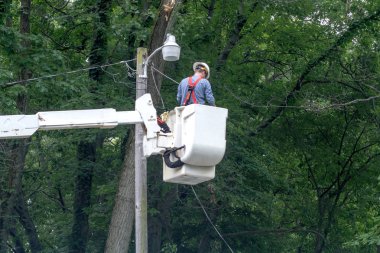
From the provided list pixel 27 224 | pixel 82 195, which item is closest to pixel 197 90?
pixel 82 195

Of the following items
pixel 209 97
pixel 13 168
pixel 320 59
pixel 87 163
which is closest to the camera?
pixel 209 97

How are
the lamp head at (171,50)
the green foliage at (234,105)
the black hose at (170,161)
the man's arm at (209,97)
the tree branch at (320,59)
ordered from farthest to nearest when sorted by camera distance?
the tree branch at (320,59)
the green foliage at (234,105)
the lamp head at (171,50)
the man's arm at (209,97)
the black hose at (170,161)

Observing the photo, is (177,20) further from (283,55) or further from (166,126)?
(166,126)

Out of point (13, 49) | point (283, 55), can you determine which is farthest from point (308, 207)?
point (13, 49)

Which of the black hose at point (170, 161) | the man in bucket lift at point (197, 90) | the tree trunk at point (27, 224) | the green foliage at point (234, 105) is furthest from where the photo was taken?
the tree trunk at point (27, 224)

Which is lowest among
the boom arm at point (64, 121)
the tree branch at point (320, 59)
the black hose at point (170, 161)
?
the black hose at point (170, 161)

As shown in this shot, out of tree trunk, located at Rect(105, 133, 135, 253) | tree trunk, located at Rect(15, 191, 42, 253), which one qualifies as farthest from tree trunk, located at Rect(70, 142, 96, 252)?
tree trunk, located at Rect(105, 133, 135, 253)

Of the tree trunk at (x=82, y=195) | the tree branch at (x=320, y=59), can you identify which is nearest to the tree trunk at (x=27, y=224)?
the tree trunk at (x=82, y=195)

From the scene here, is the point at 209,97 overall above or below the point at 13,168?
below

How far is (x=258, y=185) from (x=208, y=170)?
41.7 feet

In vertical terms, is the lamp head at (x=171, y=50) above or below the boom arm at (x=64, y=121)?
above

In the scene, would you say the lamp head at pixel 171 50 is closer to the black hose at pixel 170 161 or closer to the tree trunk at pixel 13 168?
the black hose at pixel 170 161

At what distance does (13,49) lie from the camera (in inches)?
655

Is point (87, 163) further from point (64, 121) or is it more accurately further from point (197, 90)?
point (64, 121)
